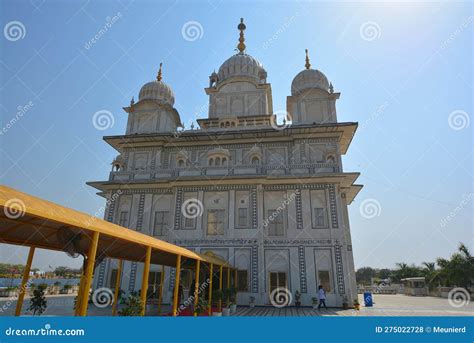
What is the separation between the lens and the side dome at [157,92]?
26.3 metres

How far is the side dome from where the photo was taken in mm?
26281

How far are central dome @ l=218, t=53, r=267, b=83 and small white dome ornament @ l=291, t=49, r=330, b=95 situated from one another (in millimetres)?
4867

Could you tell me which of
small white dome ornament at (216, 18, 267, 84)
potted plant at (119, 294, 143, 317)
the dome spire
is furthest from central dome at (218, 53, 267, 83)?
potted plant at (119, 294, 143, 317)

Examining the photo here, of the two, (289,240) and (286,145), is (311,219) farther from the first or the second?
(286,145)

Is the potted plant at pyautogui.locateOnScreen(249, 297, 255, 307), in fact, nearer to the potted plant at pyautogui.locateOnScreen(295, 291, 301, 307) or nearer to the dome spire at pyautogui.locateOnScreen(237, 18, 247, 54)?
the potted plant at pyautogui.locateOnScreen(295, 291, 301, 307)

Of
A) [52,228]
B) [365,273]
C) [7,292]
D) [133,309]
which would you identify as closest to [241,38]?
[52,228]

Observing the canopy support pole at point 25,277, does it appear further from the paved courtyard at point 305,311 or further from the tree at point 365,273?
the tree at point 365,273

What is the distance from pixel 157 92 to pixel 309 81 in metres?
13.3

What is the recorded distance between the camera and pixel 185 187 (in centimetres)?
2055

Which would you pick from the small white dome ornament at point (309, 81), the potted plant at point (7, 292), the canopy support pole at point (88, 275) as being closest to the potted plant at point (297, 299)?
the canopy support pole at point (88, 275)

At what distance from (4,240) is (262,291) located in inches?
527

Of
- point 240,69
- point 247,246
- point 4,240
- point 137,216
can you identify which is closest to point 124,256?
point 4,240

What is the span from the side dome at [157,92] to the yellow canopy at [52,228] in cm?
1925

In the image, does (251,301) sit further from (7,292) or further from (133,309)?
(7,292)
